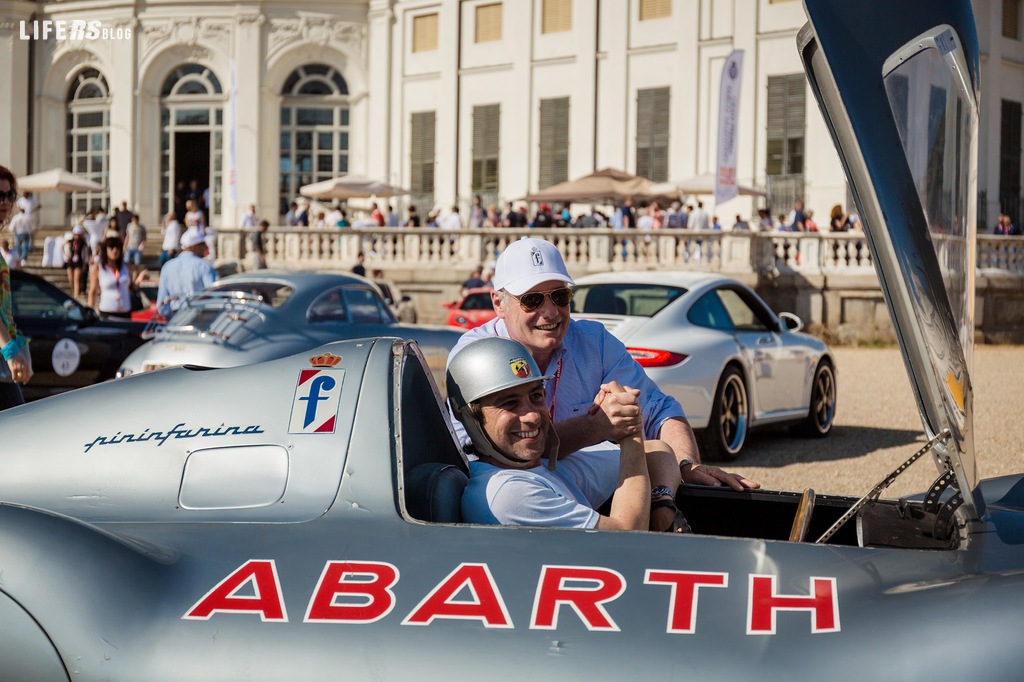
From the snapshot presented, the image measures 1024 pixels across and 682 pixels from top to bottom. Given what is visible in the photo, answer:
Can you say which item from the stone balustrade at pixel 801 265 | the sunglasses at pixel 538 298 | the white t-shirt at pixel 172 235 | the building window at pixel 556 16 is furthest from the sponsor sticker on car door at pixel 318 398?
the building window at pixel 556 16

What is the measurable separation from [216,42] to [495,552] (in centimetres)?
3803

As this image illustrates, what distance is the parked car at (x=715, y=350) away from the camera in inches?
383

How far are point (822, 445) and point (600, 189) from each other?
18263 millimetres

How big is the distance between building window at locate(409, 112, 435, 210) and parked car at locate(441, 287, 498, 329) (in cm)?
1823

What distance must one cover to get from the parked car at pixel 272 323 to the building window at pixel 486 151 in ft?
81.0

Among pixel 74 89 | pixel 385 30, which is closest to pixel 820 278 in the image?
pixel 385 30

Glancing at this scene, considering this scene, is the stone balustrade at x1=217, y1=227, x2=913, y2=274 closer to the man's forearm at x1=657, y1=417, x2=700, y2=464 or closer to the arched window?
the arched window

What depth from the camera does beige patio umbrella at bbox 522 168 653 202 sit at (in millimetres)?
28875

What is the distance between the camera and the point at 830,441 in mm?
11508

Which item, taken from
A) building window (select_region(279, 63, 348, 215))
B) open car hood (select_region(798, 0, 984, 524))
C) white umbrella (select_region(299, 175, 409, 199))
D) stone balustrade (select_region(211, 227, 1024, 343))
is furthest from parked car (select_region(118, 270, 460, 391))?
building window (select_region(279, 63, 348, 215))

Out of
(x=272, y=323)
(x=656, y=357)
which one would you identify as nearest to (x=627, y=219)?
(x=272, y=323)

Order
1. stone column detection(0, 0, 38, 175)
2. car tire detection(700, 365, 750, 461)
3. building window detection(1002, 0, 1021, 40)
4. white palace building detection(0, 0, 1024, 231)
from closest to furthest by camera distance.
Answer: car tire detection(700, 365, 750, 461) → white palace building detection(0, 0, 1024, 231) → building window detection(1002, 0, 1021, 40) → stone column detection(0, 0, 38, 175)

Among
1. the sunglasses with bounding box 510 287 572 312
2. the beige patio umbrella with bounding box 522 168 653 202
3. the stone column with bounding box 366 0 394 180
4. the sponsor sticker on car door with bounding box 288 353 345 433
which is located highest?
the stone column with bounding box 366 0 394 180

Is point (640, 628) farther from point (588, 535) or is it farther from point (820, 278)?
point (820, 278)
